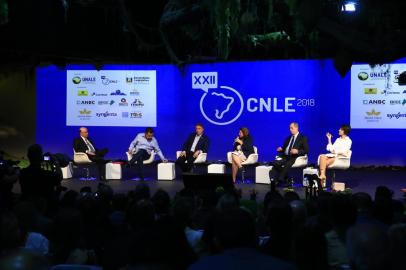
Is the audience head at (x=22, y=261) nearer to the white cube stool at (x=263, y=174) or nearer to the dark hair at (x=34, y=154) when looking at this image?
the dark hair at (x=34, y=154)

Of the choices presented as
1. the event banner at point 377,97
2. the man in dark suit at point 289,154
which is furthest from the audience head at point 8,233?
the event banner at point 377,97

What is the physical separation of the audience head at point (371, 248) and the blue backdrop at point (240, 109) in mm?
9790

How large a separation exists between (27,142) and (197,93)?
4.39 metres

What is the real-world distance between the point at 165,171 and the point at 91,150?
1.48m

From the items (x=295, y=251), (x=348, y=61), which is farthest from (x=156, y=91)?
(x=295, y=251)

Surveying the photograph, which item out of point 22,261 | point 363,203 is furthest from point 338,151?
point 22,261

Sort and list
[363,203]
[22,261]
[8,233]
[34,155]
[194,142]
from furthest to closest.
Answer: [194,142]
[34,155]
[363,203]
[8,233]
[22,261]

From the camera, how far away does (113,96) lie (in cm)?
1244

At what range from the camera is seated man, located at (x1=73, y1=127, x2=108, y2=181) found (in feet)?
35.0

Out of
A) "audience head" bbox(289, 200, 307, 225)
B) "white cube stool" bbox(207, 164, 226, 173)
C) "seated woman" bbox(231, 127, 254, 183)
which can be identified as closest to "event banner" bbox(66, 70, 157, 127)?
"white cube stool" bbox(207, 164, 226, 173)

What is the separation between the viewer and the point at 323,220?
11.2 ft

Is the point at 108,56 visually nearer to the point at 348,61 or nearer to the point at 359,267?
the point at 348,61

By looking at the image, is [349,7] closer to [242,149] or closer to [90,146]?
[242,149]

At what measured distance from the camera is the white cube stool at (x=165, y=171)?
10891 millimetres
